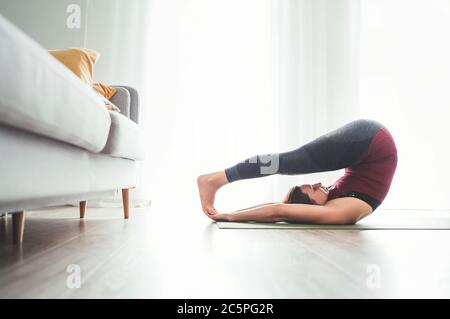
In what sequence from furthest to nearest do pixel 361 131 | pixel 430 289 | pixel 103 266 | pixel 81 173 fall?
1. pixel 361 131
2. pixel 81 173
3. pixel 103 266
4. pixel 430 289

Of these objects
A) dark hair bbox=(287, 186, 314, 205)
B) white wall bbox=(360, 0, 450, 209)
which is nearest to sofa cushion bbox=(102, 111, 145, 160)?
dark hair bbox=(287, 186, 314, 205)

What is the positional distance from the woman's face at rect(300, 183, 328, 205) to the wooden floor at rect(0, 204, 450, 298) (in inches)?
14.9

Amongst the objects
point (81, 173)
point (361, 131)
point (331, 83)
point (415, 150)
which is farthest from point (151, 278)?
point (415, 150)

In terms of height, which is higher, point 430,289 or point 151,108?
point 151,108

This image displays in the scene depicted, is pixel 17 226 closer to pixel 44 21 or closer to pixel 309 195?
pixel 309 195

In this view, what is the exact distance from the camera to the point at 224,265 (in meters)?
0.81

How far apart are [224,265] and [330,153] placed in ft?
3.12

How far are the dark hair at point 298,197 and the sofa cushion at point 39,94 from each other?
38.6 inches

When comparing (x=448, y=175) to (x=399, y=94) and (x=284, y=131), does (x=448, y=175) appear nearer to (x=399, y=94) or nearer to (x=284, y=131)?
(x=399, y=94)

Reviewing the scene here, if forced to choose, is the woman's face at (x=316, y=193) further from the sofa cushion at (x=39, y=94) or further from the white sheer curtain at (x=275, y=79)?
the white sheer curtain at (x=275, y=79)

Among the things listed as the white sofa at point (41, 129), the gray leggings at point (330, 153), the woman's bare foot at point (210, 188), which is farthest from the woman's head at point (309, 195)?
the white sofa at point (41, 129)

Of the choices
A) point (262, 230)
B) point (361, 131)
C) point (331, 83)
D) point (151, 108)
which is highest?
point (331, 83)

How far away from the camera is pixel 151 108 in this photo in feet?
10.4
